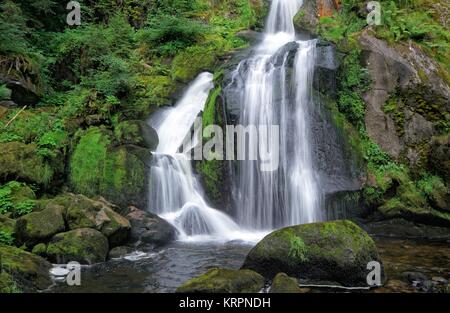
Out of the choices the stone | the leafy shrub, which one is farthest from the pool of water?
the leafy shrub

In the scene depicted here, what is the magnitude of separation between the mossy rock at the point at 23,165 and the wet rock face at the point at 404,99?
8.95 m

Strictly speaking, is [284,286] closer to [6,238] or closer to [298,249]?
[298,249]

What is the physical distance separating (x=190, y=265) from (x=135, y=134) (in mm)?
4776

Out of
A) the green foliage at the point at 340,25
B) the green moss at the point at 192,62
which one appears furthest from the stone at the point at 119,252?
the green foliage at the point at 340,25

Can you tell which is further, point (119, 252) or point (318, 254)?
point (119, 252)

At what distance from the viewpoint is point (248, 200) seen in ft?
36.2

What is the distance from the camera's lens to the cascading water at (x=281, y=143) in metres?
10.8

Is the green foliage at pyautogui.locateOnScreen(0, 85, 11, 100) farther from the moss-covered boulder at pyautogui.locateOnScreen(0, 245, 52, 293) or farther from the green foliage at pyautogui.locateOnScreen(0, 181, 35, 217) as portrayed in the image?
the moss-covered boulder at pyautogui.locateOnScreen(0, 245, 52, 293)

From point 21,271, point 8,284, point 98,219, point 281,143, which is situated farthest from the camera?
point 281,143

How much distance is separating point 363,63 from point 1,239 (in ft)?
35.1

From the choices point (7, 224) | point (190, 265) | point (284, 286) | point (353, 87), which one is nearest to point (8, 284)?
point (7, 224)

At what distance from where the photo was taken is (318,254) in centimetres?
671

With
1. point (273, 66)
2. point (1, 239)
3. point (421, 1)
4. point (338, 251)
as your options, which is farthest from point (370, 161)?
point (1, 239)

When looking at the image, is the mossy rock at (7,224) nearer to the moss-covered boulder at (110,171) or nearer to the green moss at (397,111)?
the moss-covered boulder at (110,171)
